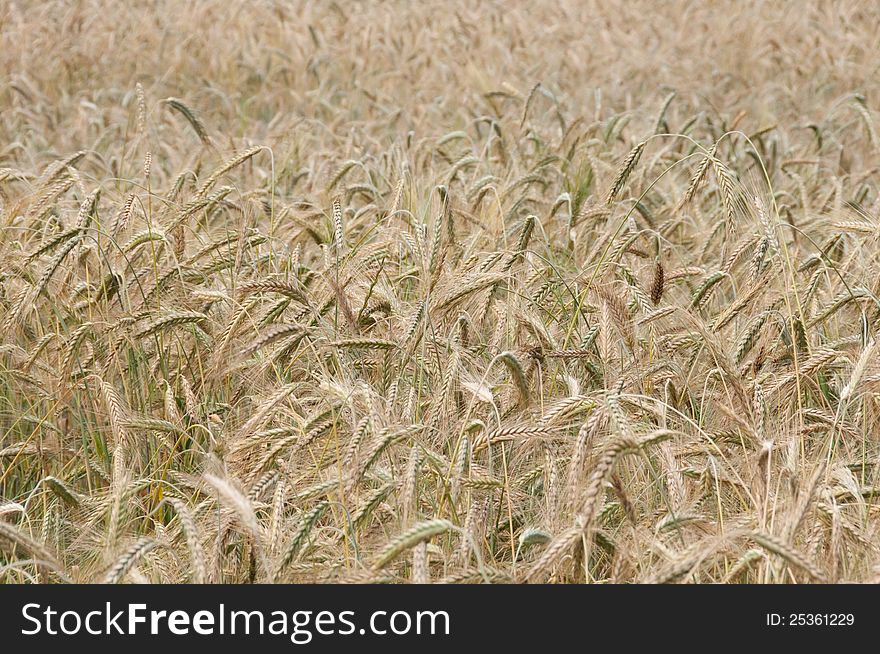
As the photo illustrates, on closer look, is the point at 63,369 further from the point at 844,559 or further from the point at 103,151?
the point at 103,151

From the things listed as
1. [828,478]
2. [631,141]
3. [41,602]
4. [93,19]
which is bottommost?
[41,602]

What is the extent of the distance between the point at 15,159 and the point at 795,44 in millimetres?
6204

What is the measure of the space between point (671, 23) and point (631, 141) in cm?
467

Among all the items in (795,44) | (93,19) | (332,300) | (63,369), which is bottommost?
(63,369)

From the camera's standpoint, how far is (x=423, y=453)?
2.30 metres

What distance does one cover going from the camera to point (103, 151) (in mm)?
5969

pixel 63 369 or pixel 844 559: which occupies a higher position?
pixel 63 369

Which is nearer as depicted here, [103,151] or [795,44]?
[103,151]

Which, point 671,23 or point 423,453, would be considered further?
point 671,23

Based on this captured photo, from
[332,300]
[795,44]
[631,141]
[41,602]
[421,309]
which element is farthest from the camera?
[795,44]

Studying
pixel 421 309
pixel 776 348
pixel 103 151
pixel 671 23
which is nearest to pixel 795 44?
pixel 671 23

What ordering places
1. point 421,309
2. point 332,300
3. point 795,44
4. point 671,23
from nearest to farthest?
point 421,309 < point 332,300 < point 795,44 < point 671,23

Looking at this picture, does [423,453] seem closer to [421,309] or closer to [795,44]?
[421,309]

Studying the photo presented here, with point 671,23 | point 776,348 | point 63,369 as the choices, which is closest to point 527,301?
point 776,348
